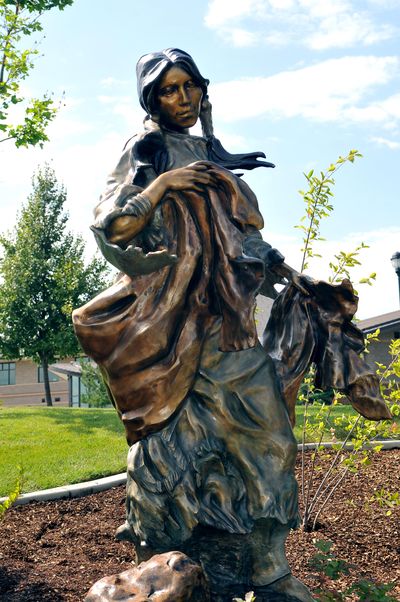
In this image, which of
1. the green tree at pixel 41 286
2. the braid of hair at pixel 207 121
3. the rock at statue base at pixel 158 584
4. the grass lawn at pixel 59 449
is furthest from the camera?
the green tree at pixel 41 286

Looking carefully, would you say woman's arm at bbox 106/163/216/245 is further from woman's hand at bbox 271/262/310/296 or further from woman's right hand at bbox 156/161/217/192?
woman's hand at bbox 271/262/310/296

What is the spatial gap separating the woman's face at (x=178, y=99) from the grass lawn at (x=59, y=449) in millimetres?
2952

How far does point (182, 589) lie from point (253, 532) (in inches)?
24.8

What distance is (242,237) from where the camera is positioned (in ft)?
11.5

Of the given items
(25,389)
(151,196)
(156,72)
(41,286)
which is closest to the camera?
(151,196)

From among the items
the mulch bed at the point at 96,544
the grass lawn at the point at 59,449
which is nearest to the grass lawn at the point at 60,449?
the grass lawn at the point at 59,449

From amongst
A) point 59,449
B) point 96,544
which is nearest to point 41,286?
point 59,449

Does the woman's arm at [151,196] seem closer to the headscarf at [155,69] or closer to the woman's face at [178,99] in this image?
the woman's face at [178,99]

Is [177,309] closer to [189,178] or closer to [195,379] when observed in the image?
[195,379]

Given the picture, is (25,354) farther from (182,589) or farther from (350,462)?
(182,589)

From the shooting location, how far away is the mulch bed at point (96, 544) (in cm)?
429

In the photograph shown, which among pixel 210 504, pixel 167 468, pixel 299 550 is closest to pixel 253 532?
pixel 210 504

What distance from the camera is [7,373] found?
144ft

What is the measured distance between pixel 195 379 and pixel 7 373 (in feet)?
139
